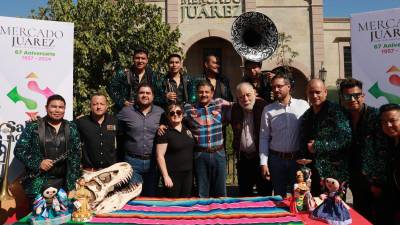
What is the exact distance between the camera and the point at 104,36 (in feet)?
34.2

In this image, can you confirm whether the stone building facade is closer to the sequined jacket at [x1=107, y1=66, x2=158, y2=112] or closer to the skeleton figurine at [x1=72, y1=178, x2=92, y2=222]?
the sequined jacket at [x1=107, y1=66, x2=158, y2=112]

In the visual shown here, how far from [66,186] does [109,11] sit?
7.59 metres

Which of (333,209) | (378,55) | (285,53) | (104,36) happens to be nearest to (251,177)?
(333,209)

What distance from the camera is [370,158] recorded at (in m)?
3.71

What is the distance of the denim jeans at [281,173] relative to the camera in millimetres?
4391

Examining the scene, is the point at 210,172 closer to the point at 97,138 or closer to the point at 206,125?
the point at 206,125

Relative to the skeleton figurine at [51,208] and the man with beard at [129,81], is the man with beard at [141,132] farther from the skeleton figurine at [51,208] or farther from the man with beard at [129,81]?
the skeleton figurine at [51,208]

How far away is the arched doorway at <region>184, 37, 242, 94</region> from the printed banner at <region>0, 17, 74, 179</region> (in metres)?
13.4

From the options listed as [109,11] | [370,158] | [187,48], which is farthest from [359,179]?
[187,48]

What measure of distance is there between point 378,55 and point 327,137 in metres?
1.91

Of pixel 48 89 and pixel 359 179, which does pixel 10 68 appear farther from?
pixel 359 179

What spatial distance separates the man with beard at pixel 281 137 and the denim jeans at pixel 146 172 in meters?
1.35

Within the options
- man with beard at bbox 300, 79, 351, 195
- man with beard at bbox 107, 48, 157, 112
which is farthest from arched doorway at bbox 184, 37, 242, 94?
man with beard at bbox 300, 79, 351, 195

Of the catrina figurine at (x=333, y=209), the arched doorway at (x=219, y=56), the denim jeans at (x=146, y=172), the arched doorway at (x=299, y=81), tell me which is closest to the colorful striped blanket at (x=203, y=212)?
the catrina figurine at (x=333, y=209)
